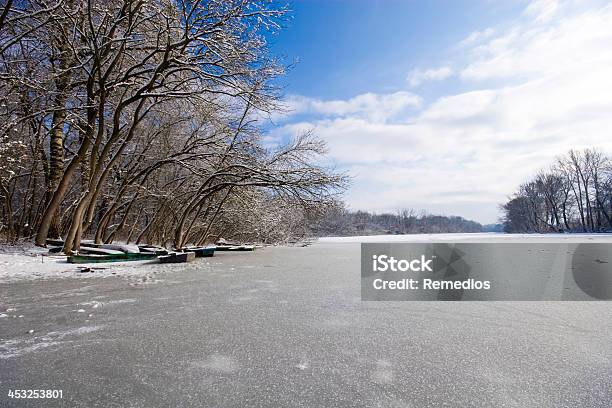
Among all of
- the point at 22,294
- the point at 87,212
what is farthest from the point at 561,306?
the point at 87,212

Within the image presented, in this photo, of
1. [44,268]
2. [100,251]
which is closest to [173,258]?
[100,251]

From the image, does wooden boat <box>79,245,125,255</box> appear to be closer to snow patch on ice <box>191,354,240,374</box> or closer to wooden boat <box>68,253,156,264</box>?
wooden boat <box>68,253,156,264</box>

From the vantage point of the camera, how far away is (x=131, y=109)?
12.9 meters

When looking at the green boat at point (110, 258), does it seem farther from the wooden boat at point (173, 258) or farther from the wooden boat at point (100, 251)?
the wooden boat at point (173, 258)

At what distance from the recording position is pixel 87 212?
11.1 meters

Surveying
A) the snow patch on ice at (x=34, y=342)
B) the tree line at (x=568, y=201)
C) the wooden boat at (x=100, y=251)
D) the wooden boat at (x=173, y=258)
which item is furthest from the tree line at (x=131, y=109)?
the tree line at (x=568, y=201)

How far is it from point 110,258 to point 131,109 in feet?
21.9

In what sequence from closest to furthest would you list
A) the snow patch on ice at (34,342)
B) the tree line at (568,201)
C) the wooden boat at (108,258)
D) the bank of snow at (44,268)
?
the snow patch on ice at (34,342), the bank of snow at (44,268), the wooden boat at (108,258), the tree line at (568,201)

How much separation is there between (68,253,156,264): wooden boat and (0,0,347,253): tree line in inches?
59.8

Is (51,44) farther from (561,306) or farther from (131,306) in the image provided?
(561,306)

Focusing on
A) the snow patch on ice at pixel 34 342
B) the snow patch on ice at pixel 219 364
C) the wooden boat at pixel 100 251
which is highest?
the wooden boat at pixel 100 251

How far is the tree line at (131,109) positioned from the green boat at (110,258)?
1522 mm

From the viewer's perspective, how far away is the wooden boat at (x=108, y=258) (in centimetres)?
808

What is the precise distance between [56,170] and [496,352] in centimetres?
1397
